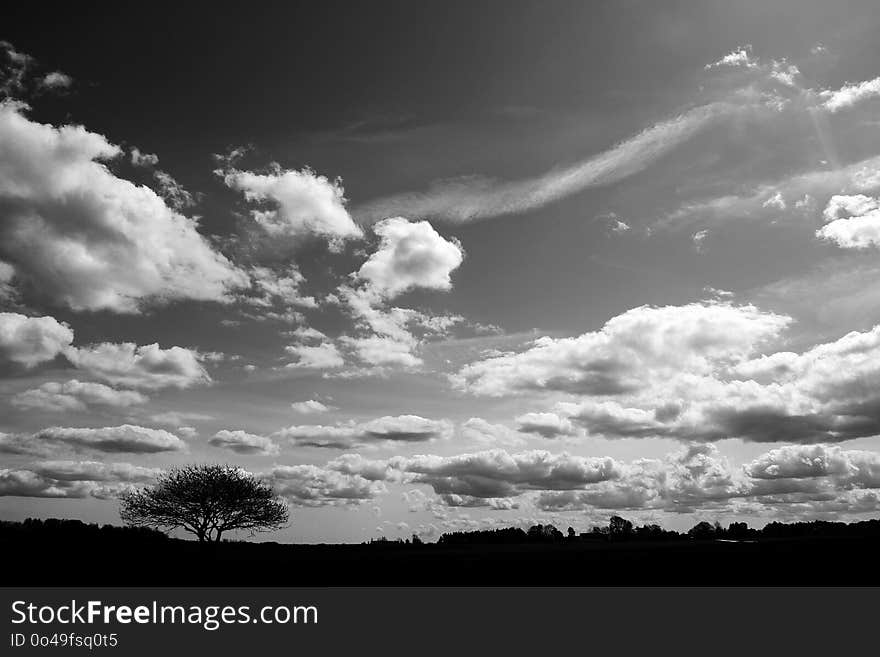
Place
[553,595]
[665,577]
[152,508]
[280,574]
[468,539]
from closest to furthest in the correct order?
1. [553,595]
2. [665,577]
3. [280,574]
4. [152,508]
5. [468,539]

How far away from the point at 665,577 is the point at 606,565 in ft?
26.0

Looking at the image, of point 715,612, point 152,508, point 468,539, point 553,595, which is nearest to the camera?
point 715,612

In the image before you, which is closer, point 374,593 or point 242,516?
point 374,593

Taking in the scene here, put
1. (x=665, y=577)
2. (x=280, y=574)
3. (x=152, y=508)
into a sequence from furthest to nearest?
(x=152, y=508) → (x=280, y=574) → (x=665, y=577)

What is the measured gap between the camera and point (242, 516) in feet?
256

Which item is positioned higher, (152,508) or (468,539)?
(152,508)

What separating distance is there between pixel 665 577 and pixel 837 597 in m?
7.75

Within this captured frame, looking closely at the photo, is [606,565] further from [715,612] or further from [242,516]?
[242,516]

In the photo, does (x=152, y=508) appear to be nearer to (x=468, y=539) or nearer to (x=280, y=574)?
(x=280, y=574)

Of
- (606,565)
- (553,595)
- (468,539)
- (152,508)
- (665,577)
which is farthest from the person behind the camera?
(468,539)

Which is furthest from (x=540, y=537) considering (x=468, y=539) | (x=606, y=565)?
(x=606, y=565)

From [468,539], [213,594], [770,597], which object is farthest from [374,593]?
[468,539]

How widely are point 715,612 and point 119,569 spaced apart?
28469mm

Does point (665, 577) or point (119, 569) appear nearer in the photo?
point (665, 577)
